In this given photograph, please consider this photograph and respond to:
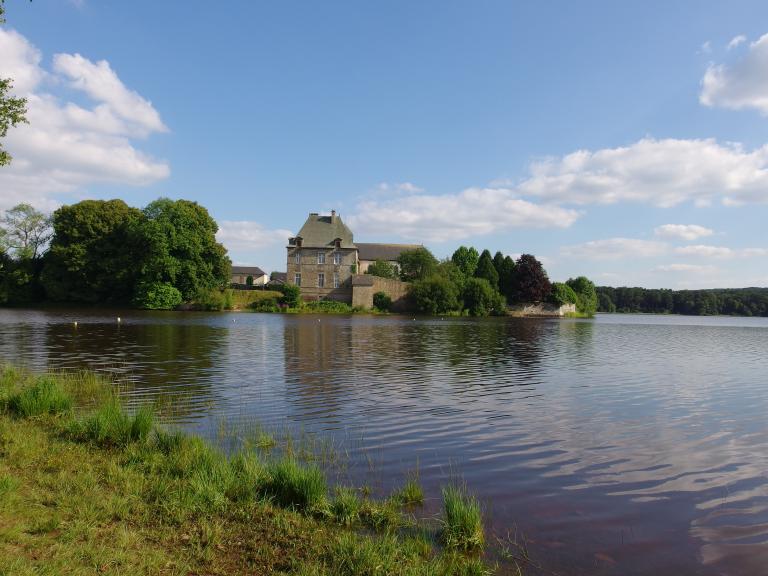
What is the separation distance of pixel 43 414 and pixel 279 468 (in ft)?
17.0

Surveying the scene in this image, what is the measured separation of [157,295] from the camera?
61375 millimetres

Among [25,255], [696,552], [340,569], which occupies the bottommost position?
[696,552]

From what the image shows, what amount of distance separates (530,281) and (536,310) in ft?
18.6

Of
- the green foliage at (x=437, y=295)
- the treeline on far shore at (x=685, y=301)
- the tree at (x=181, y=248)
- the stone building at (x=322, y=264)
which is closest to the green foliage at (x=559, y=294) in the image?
the green foliage at (x=437, y=295)

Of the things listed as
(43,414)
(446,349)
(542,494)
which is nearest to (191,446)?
(43,414)

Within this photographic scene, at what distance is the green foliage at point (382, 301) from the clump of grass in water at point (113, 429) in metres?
69.1

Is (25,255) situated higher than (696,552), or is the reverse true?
(25,255)

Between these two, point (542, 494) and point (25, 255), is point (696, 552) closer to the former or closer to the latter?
point (542, 494)

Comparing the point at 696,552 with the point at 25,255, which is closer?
the point at 696,552

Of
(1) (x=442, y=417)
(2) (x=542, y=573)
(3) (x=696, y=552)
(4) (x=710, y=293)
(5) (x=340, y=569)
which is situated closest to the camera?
(5) (x=340, y=569)

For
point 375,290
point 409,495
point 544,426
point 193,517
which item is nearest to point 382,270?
point 375,290

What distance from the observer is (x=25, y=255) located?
68812 mm

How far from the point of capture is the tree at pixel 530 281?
3233 inches

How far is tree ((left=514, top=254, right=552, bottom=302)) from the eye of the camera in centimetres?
8212
